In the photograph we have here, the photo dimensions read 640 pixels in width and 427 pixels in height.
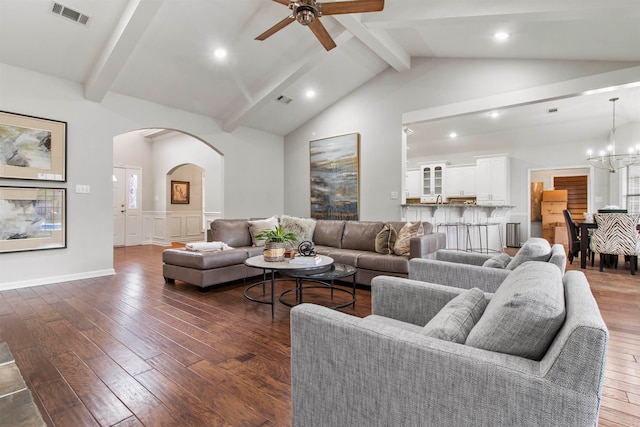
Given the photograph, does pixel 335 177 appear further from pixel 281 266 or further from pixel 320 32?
pixel 281 266

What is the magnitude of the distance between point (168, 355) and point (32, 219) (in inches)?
132

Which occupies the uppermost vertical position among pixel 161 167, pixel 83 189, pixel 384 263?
pixel 161 167

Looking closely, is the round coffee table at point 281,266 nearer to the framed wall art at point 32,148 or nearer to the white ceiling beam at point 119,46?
the white ceiling beam at point 119,46

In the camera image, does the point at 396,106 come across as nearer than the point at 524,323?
No

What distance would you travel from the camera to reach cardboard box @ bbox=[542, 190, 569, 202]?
26.2 feet

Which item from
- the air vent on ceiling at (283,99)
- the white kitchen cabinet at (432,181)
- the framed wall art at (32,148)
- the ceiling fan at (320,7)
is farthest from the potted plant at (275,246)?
the white kitchen cabinet at (432,181)

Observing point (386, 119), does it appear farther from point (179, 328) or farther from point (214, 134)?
point (179, 328)

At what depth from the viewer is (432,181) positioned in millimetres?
8648

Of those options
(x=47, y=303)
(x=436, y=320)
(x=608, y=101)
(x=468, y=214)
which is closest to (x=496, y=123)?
(x=608, y=101)

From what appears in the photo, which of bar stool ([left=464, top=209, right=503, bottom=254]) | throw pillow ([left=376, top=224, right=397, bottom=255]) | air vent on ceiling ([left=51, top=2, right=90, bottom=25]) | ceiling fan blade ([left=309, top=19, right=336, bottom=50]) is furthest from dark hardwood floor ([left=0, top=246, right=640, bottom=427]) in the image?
air vent on ceiling ([left=51, top=2, right=90, bottom=25])

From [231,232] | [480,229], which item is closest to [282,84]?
[231,232]

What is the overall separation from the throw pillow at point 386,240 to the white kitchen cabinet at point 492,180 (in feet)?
16.0

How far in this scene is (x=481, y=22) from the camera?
3395mm

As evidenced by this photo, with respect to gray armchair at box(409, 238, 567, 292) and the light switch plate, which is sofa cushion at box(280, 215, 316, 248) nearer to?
gray armchair at box(409, 238, 567, 292)
